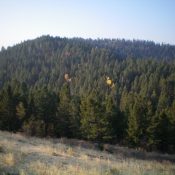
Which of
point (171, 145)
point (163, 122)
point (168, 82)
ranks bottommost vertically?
point (171, 145)

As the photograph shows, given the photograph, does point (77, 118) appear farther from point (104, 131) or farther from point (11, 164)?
point (11, 164)

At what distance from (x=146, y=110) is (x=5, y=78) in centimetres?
15484

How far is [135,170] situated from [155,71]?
16282 centimetres

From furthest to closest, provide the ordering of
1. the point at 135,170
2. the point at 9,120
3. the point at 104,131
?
the point at 9,120
the point at 104,131
the point at 135,170

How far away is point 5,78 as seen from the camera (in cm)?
19725

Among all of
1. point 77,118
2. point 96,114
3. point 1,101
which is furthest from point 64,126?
point 1,101

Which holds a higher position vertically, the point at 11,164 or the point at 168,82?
the point at 168,82

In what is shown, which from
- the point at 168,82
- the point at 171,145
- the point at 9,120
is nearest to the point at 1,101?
the point at 9,120

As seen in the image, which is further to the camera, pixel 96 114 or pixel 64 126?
pixel 64 126

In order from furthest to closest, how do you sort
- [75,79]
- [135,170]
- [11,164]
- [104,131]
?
[75,79], [104,131], [135,170], [11,164]

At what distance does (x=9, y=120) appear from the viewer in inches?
2269

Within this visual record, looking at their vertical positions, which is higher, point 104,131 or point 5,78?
point 5,78

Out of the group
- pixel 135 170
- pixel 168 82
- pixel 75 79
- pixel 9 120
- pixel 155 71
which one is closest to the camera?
pixel 135 170

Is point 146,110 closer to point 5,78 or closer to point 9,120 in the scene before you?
point 9,120
